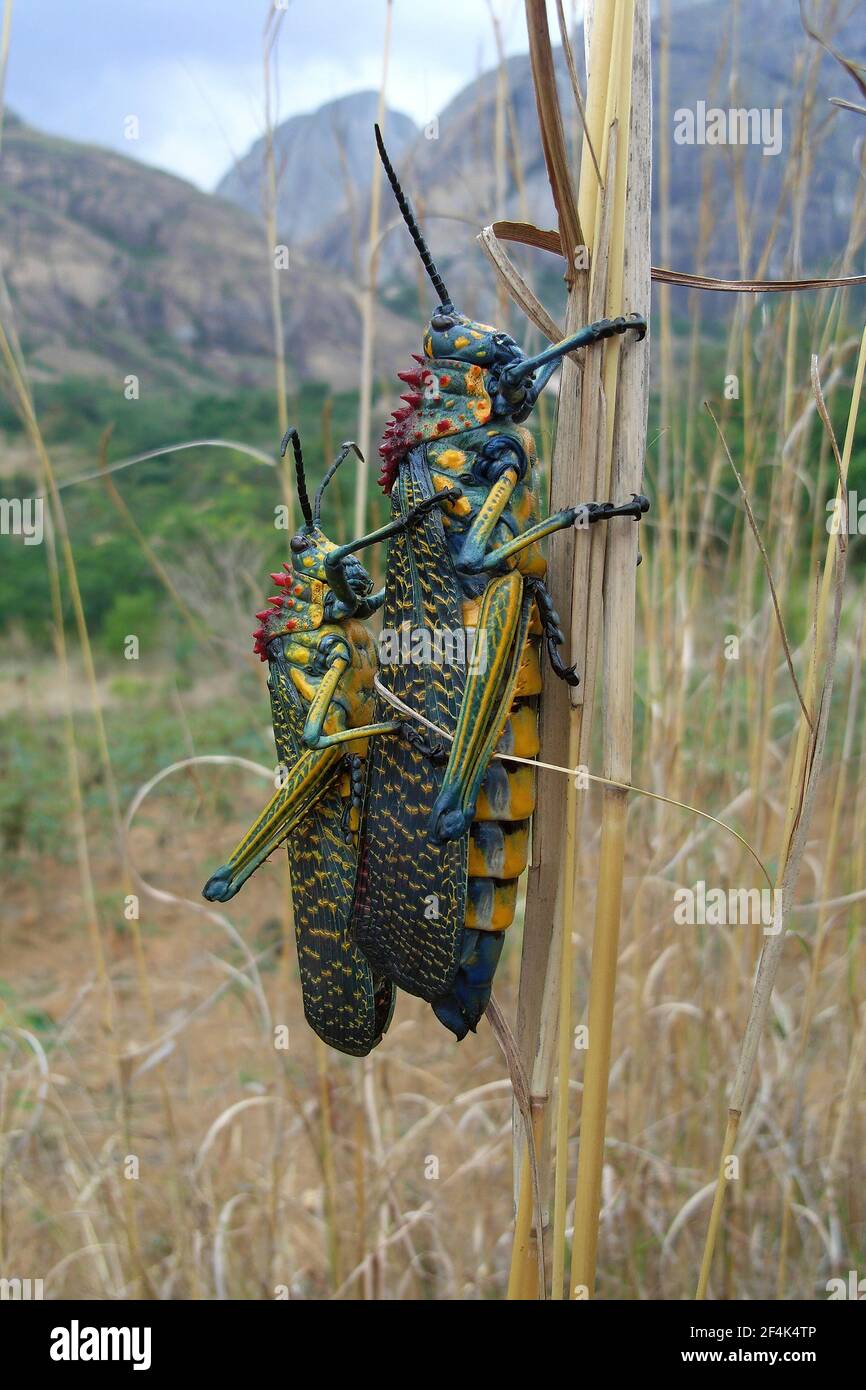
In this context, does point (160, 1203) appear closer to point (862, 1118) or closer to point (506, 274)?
point (862, 1118)

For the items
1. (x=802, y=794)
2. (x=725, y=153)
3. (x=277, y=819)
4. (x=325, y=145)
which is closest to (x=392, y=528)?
(x=277, y=819)

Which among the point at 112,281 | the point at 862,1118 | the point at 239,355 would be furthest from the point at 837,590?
the point at 112,281

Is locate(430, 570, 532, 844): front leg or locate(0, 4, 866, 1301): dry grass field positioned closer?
locate(430, 570, 532, 844): front leg
